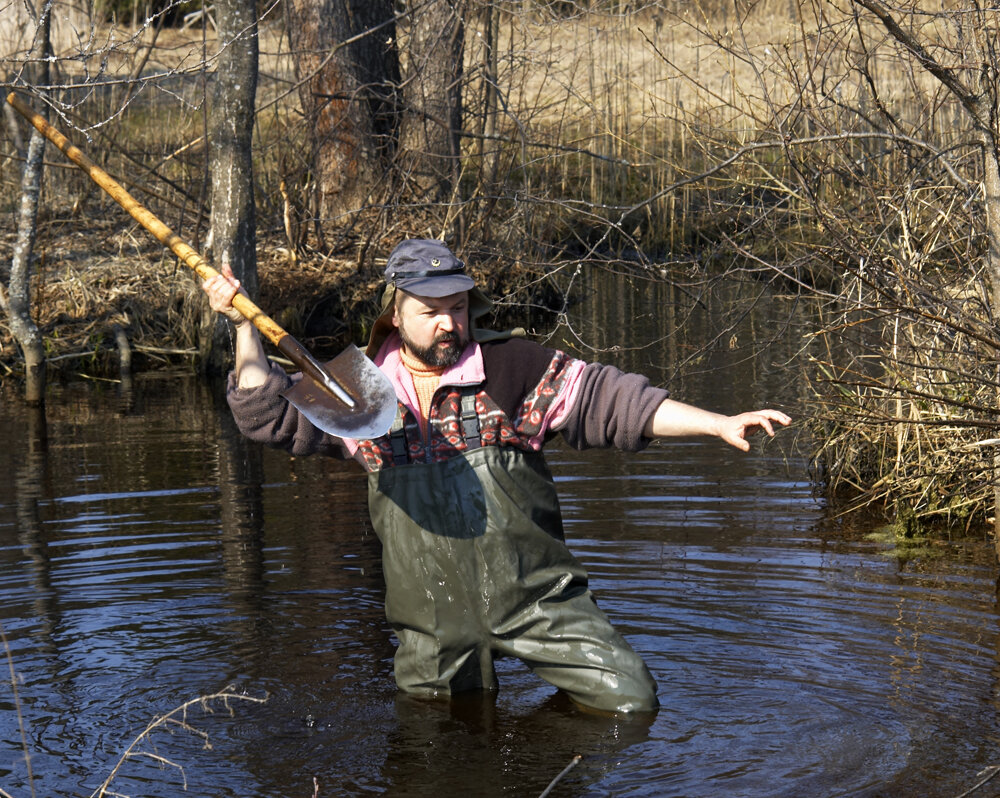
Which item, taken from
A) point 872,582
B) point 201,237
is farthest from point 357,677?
point 201,237

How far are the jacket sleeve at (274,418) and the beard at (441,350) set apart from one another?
0.44 meters

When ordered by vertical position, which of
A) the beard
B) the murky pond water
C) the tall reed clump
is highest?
the beard

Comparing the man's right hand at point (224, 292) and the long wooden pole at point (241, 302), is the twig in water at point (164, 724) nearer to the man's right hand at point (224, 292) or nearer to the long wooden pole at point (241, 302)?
the long wooden pole at point (241, 302)

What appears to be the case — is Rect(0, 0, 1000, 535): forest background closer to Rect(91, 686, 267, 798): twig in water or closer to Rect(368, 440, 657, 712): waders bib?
Rect(368, 440, 657, 712): waders bib

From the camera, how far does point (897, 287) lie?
6.07 m

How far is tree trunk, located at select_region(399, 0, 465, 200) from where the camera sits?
1388cm

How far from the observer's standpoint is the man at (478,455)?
14.3 feet

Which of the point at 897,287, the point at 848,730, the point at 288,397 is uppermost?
the point at 897,287

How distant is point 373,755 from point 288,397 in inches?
47.6

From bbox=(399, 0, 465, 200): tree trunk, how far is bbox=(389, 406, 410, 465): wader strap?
945cm

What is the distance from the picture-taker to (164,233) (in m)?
4.71

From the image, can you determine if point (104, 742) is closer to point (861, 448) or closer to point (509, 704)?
point (509, 704)

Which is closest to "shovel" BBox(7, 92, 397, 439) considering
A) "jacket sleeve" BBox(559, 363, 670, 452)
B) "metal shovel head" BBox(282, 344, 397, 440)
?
"metal shovel head" BBox(282, 344, 397, 440)

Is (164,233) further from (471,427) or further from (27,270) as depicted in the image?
(27,270)
